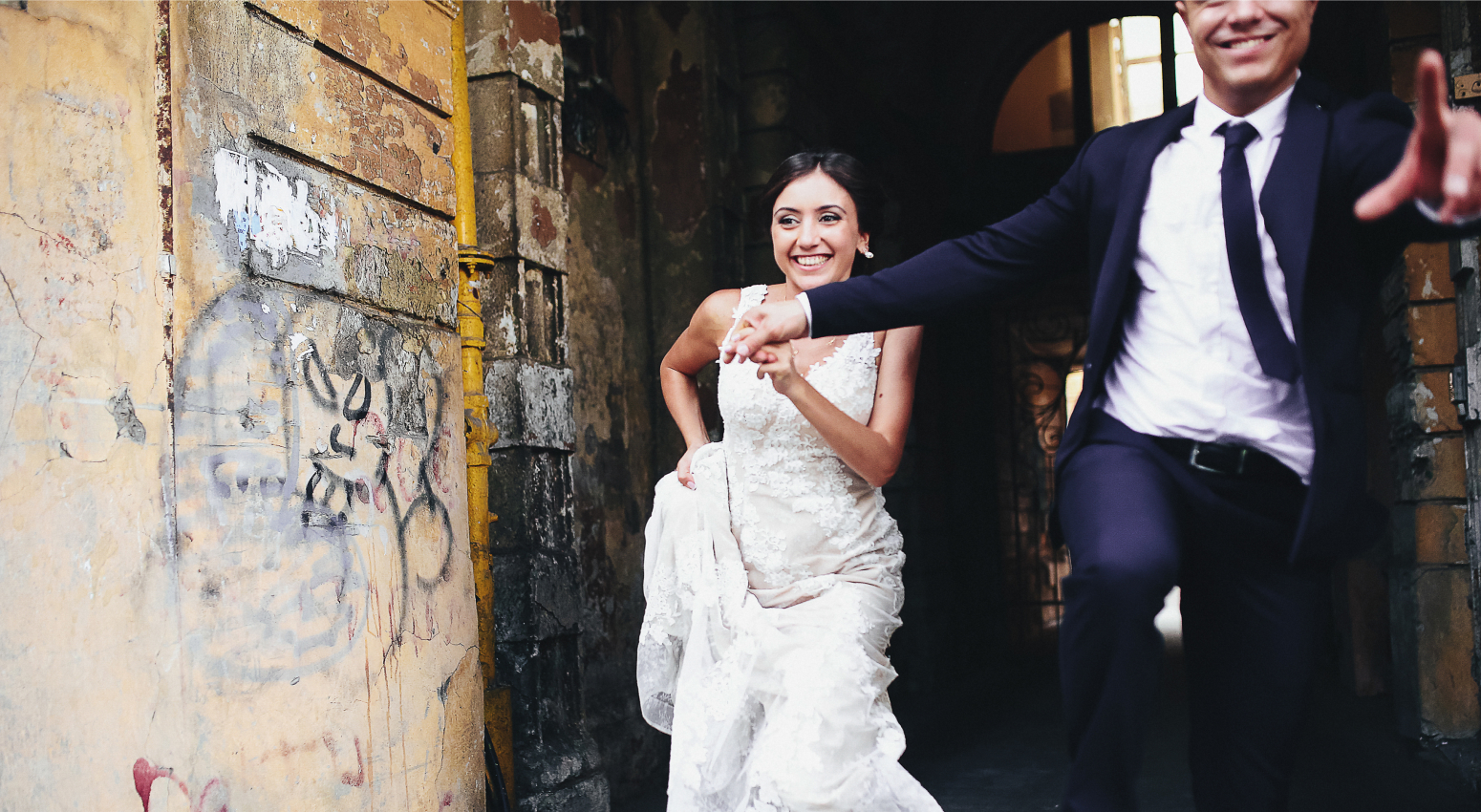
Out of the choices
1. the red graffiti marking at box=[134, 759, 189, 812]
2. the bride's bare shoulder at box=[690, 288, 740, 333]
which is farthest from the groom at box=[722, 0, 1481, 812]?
the red graffiti marking at box=[134, 759, 189, 812]

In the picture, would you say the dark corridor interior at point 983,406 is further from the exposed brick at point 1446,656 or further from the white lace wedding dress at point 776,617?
the white lace wedding dress at point 776,617

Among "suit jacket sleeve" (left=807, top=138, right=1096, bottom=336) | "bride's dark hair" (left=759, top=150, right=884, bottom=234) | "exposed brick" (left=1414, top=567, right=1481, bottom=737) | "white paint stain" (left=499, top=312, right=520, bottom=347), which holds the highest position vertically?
"bride's dark hair" (left=759, top=150, right=884, bottom=234)

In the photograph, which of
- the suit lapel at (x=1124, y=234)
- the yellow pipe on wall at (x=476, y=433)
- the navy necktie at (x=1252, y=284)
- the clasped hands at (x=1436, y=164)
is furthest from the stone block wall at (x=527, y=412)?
the clasped hands at (x=1436, y=164)

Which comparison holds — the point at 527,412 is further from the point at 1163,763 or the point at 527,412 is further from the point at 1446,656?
the point at 1446,656

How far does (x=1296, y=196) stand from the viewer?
180 cm

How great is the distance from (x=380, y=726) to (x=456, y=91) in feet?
7.71

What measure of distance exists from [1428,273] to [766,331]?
16.5 feet

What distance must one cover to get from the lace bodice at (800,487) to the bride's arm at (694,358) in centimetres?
23

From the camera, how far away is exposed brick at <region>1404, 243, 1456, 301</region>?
18.4ft

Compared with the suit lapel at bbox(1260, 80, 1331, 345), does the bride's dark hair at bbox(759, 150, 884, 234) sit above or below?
above

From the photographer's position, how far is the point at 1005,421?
11.9m

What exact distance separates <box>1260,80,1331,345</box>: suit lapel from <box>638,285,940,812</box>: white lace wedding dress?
4.27 feet

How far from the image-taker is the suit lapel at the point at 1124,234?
75.6 inches

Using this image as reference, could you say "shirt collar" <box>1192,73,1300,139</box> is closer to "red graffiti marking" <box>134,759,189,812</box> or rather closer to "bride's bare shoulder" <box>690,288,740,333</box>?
"bride's bare shoulder" <box>690,288,740,333</box>
